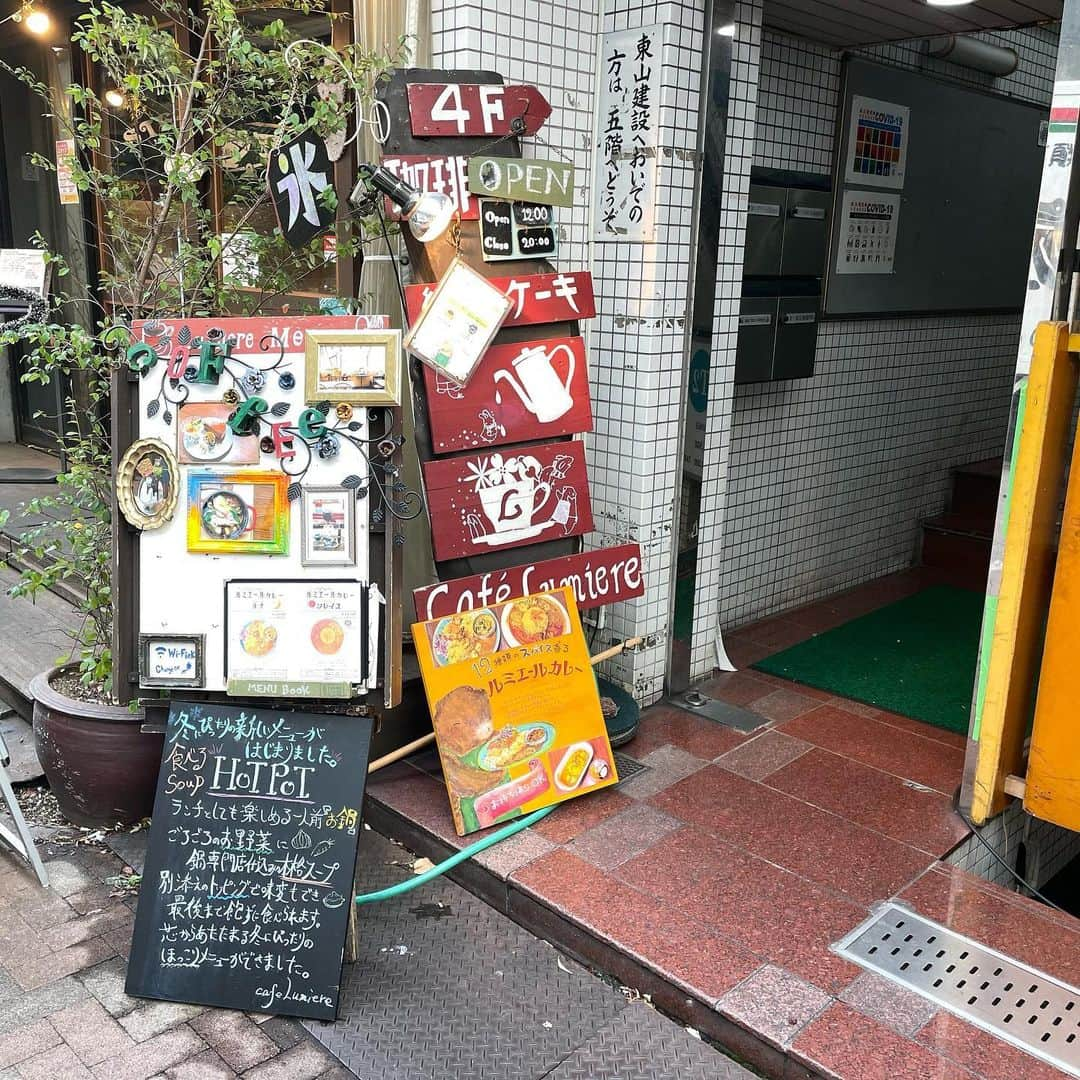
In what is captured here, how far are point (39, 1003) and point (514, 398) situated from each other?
248 centimetres

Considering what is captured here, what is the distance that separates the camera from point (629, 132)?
4.24 m

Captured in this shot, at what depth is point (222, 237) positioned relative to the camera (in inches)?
148

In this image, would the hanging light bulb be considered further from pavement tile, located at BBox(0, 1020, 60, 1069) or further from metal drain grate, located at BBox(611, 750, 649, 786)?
pavement tile, located at BBox(0, 1020, 60, 1069)

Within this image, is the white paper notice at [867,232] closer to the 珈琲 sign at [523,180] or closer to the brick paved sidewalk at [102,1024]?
the 珈琲 sign at [523,180]

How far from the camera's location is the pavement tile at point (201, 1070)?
9.01 ft

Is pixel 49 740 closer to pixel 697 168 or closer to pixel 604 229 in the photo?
pixel 604 229

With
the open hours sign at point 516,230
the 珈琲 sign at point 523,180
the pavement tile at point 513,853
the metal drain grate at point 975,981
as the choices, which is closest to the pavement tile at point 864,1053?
the metal drain grate at point 975,981

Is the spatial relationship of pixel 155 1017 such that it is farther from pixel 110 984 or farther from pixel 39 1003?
pixel 39 1003

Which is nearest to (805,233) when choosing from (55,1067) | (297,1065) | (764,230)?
(764,230)

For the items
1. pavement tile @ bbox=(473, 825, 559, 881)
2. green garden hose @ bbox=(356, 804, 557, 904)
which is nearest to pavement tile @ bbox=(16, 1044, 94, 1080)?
green garden hose @ bbox=(356, 804, 557, 904)

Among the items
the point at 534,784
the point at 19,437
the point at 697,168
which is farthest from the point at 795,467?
the point at 19,437

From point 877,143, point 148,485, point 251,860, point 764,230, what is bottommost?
point 251,860

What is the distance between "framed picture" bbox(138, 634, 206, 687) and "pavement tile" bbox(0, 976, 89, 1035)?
36.8 inches

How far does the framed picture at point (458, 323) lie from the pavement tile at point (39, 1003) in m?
2.27
